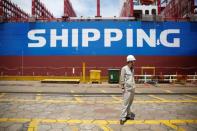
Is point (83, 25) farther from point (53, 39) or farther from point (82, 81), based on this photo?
point (82, 81)

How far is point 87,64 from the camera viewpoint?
28.3 m

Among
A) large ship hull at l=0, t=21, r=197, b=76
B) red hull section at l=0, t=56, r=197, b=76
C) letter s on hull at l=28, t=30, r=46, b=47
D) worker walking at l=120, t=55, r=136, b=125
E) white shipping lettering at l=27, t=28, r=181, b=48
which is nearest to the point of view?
worker walking at l=120, t=55, r=136, b=125

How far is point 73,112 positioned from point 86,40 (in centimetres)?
2015

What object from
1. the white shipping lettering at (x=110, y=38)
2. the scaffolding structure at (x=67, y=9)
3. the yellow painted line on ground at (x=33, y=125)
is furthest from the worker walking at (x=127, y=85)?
the scaffolding structure at (x=67, y=9)

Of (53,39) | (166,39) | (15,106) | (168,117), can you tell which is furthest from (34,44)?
(168,117)

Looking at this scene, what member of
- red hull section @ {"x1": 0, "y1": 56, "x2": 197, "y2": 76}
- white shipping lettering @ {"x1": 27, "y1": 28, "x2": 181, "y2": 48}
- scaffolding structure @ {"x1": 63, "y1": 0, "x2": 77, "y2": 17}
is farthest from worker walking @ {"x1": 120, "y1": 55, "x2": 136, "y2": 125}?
scaffolding structure @ {"x1": 63, "y1": 0, "x2": 77, "y2": 17}

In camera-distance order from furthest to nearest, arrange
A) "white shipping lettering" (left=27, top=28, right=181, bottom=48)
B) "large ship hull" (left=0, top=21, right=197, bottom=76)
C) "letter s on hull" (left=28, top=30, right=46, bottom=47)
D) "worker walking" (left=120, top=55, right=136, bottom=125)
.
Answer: "letter s on hull" (left=28, top=30, right=46, bottom=47) < "white shipping lettering" (left=27, top=28, right=181, bottom=48) < "large ship hull" (left=0, top=21, right=197, bottom=76) < "worker walking" (left=120, top=55, right=136, bottom=125)

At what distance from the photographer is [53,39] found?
1129 inches

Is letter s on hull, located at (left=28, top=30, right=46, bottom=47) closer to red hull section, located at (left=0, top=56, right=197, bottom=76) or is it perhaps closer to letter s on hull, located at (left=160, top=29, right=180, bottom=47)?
red hull section, located at (left=0, top=56, right=197, bottom=76)

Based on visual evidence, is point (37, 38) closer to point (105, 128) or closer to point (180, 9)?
point (180, 9)

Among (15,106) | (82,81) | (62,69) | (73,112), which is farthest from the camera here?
(62,69)

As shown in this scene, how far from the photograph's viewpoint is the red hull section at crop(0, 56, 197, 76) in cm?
2778

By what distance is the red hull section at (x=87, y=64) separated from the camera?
91.1 feet

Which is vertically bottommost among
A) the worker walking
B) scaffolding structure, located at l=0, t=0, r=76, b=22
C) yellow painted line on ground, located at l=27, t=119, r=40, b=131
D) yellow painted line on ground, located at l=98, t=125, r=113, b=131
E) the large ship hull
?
yellow painted line on ground, located at l=98, t=125, r=113, b=131
